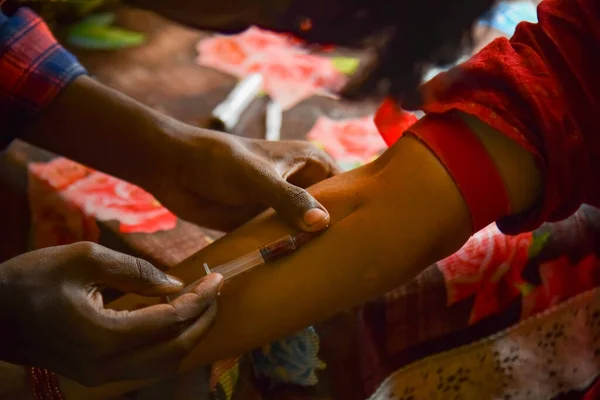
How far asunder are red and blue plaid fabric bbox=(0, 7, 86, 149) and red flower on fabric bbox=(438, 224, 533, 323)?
0.57 metres

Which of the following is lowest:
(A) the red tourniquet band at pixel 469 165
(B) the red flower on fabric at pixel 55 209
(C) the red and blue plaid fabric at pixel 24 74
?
(B) the red flower on fabric at pixel 55 209

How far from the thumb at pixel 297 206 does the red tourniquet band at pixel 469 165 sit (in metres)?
0.13

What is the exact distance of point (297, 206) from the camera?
2.09 ft

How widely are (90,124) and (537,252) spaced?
2.03 ft

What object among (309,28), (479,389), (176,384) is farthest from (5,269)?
(479,389)

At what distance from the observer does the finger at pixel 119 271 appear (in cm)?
54

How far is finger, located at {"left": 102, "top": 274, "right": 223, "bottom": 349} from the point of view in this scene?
0.53 meters

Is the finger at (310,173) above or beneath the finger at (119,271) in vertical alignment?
above

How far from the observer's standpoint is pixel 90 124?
0.82 meters

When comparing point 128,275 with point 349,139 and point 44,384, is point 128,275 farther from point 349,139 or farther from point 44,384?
point 349,139

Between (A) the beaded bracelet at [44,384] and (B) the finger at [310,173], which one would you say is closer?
(A) the beaded bracelet at [44,384]

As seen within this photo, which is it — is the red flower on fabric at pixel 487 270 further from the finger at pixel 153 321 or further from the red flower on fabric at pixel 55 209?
the red flower on fabric at pixel 55 209

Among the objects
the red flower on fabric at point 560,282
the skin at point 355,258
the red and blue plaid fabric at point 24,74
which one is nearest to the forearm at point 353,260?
the skin at point 355,258

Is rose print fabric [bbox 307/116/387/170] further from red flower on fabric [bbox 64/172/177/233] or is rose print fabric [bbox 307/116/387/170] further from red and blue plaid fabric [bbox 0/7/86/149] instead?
red and blue plaid fabric [bbox 0/7/86/149]
